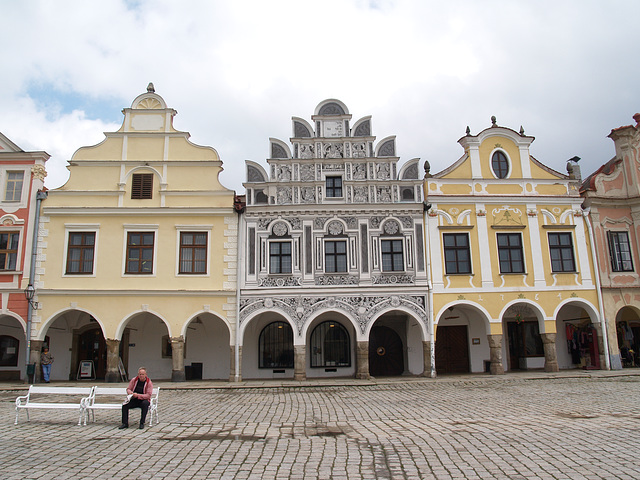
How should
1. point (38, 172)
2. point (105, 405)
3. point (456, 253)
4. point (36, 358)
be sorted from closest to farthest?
point (105, 405) → point (36, 358) → point (38, 172) → point (456, 253)

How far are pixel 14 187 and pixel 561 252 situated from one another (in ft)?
81.6

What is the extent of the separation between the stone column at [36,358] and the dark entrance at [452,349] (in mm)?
17304

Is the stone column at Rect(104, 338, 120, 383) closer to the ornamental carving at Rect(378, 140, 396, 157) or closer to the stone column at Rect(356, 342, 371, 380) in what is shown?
the stone column at Rect(356, 342, 371, 380)

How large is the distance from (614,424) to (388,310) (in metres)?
12.0

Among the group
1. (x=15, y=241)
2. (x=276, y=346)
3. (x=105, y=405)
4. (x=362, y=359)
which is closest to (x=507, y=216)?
(x=362, y=359)

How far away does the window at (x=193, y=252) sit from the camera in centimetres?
2202

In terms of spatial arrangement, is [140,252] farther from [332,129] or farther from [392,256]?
[392,256]

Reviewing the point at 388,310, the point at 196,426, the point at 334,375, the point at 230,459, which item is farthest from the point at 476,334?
the point at 230,459

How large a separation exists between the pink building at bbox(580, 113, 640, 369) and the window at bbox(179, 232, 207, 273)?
58.0ft

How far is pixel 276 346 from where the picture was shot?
23.4 metres

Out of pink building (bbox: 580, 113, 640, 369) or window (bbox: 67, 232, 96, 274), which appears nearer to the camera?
window (bbox: 67, 232, 96, 274)

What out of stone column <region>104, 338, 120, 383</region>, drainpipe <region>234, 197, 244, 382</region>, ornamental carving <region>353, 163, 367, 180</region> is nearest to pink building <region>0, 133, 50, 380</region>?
stone column <region>104, 338, 120, 383</region>

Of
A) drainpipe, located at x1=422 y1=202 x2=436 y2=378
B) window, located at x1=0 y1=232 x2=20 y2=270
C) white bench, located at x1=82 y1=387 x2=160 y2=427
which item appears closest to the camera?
white bench, located at x1=82 y1=387 x2=160 y2=427

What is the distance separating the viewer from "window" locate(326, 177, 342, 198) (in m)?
23.0
